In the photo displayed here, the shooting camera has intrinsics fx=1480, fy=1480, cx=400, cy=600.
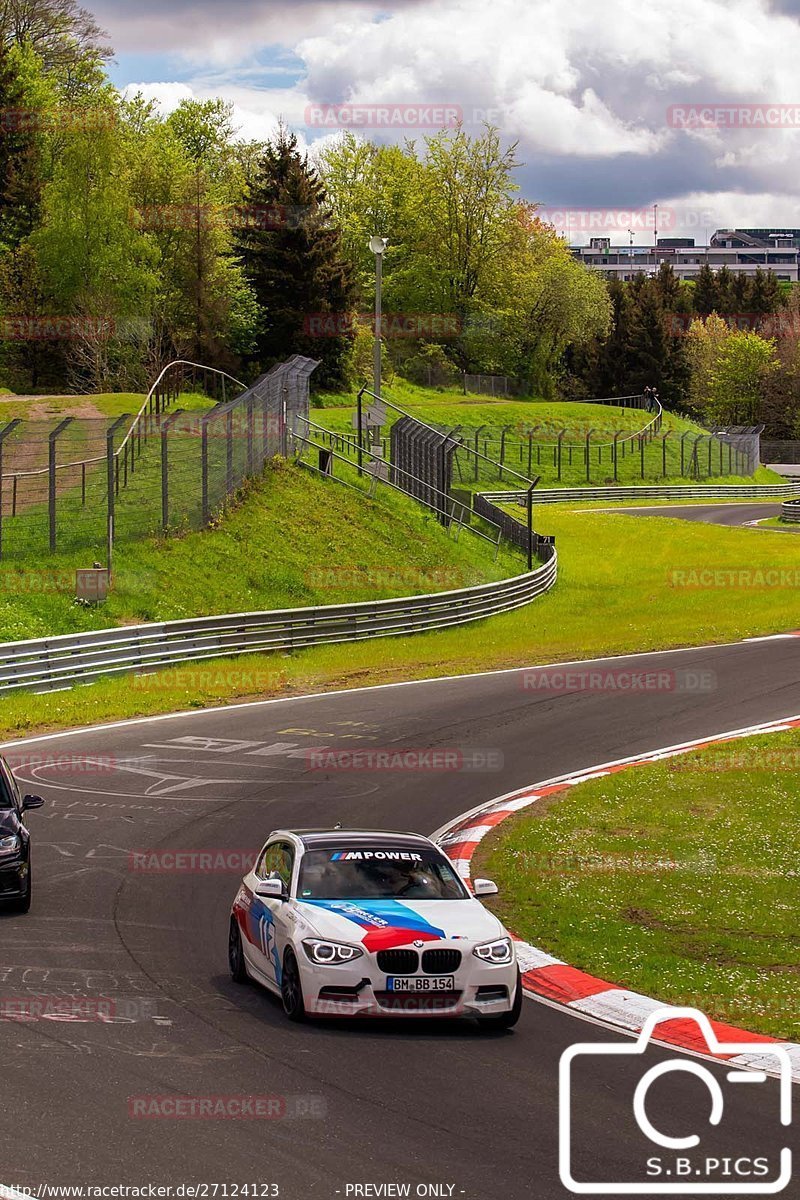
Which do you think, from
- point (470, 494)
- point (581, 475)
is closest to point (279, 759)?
point (470, 494)

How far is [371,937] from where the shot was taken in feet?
33.2

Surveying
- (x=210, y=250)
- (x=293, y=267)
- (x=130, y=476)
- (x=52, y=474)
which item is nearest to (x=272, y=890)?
(x=52, y=474)

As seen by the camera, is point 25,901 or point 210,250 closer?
point 25,901

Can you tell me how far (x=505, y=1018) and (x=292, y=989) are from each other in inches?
58.0

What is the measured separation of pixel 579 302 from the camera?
11919 centimetres

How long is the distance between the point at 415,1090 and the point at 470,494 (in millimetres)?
40481

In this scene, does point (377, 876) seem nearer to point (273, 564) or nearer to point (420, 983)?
point (420, 983)

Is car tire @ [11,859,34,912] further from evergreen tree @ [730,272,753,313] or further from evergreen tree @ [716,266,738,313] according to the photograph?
evergreen tree @ [730,272,753,313]

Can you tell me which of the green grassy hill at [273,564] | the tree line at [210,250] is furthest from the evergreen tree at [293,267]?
the green grassy hill at [273,564]

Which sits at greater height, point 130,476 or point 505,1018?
point 130,476

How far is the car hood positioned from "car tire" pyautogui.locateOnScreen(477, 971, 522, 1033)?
445mm

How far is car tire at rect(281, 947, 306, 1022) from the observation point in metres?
A: 10.0

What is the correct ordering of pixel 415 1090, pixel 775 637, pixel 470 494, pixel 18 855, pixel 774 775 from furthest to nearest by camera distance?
pixel 470 494 < pixel 775 637 < pixel 774 775 < pixel 18 855 < pixel 415 1090

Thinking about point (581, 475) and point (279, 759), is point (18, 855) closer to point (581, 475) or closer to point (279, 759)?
point (279, 759)
